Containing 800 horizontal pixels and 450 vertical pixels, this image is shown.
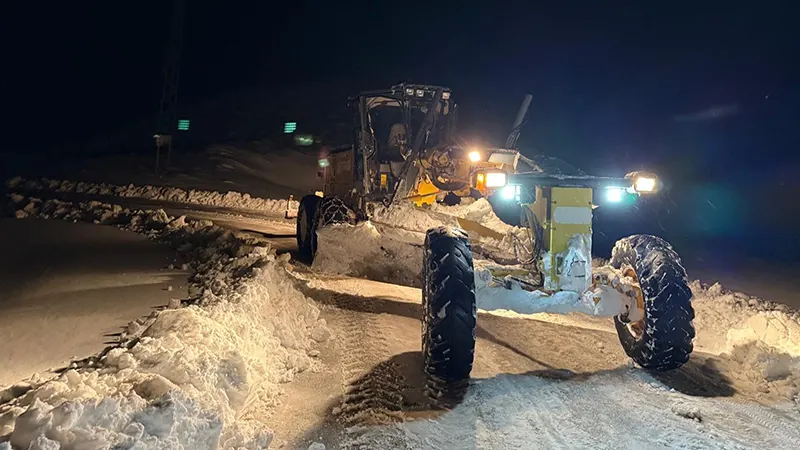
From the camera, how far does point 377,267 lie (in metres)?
10.1

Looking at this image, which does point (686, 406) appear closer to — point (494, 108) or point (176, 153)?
point (176, 153)

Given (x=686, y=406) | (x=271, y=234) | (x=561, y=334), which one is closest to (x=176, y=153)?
(x=271, y=234)

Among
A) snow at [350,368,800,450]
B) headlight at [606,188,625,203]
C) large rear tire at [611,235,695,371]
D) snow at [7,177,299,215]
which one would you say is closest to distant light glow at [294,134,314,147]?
snow at [7,177,299,215]

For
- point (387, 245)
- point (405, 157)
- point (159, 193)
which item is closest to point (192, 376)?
point (387, 245)

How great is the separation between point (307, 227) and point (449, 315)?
704cm

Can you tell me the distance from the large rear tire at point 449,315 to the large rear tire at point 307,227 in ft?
19.5

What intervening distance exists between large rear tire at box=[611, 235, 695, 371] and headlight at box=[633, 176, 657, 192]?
58 cm

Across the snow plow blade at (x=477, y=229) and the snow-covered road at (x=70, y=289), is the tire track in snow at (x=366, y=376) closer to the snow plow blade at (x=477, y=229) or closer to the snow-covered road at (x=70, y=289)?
the snow-covered road at (x=70, y=289)

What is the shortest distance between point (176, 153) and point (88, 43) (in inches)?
1361

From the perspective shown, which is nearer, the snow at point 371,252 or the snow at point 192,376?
the snow at point 192,376

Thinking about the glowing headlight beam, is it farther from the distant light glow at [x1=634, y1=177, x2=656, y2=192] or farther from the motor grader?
the distant light glow at [x1=634, y1=177, x2=656, y2=192]

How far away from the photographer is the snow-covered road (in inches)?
214

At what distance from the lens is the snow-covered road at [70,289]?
5.44 m

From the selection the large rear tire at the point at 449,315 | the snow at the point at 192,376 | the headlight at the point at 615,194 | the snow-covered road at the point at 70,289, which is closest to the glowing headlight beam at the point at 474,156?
A: the snow at the point at 192,376
